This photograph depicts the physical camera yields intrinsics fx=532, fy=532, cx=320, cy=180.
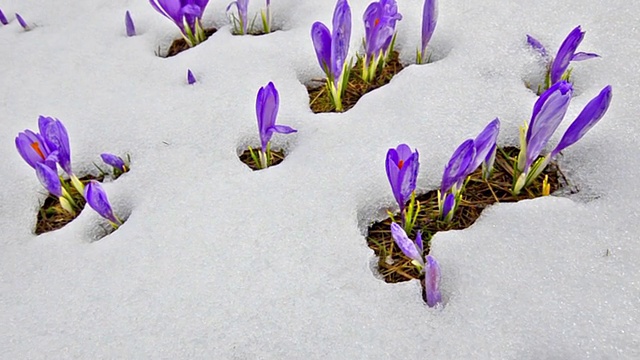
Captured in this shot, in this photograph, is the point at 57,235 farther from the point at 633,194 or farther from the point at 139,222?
the point at 633,194

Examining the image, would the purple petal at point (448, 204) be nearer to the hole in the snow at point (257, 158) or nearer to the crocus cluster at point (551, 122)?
the crocus cluster at point (551, 122)

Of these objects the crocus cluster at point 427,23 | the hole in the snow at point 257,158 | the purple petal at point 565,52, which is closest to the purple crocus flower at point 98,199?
the hole in the snow at point 257,158

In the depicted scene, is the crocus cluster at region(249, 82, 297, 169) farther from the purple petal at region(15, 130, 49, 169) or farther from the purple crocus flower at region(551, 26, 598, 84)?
the purple crocus flower at region(551, 26, 598, 84)

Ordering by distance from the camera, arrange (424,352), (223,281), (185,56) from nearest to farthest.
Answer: (424,352)
(223,281)
(185,56)

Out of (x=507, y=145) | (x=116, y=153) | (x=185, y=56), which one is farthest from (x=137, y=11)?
(x=507, y=145)

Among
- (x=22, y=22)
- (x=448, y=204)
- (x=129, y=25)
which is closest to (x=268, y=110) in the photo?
(x=448, y=204)

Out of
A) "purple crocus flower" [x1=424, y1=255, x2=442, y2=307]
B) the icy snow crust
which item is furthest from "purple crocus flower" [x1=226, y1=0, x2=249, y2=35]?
"purple crocus flower" [x1=424, y1=255, x2=442, y2=307]
